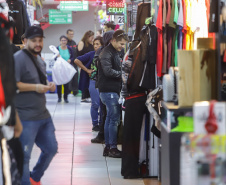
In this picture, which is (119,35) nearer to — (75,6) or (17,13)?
(17,13)

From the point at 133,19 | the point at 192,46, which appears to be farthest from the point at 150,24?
the point at 133,19

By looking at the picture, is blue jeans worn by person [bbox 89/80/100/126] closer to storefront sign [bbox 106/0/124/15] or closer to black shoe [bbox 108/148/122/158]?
black shoe [bbox 108/148/122/158]

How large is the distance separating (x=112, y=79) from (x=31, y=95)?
2.28 metres

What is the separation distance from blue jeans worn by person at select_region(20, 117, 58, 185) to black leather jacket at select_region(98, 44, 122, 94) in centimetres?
196

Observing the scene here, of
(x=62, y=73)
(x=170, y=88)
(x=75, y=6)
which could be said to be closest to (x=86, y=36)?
(x=62, y=73)

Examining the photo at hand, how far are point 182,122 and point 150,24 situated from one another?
88.9 inches

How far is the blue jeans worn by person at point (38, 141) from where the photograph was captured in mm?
4582

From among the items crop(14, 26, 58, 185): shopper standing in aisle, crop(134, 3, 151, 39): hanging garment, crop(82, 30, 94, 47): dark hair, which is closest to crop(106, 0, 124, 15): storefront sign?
crop(82, 30, 94, 47): dark hair

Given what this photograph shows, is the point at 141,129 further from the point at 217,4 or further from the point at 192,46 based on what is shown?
the point at 217,4

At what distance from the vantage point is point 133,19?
7328 mm

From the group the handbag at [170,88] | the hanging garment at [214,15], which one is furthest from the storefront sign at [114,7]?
the handbag at [170,88]

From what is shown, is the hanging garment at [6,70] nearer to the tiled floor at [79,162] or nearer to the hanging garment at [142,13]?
the tiled floor at [79,162]

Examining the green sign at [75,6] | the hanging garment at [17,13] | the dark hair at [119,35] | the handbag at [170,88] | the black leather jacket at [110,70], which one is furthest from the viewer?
the green sign at [75,6]

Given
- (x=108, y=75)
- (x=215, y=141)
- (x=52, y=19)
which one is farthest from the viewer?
(x=52, y=19)
